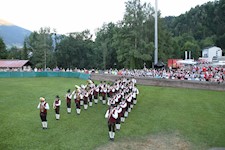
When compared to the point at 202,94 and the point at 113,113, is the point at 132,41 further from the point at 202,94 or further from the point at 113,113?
the point at 113,113

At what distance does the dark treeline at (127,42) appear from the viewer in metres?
55.9

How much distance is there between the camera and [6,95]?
2545 centimetres

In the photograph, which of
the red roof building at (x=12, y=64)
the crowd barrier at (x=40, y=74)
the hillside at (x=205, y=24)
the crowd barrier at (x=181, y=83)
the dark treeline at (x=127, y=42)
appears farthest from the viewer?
the hillside at (x=205, y=24)

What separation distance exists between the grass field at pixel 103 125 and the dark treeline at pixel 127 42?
32.9m

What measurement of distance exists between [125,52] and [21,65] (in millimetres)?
22943

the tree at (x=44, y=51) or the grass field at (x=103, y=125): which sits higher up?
the tree at (x=44, y=51)

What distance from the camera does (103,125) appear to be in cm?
1591

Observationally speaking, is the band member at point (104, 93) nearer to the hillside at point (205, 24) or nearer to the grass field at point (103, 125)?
the grass field at point (103, 125)

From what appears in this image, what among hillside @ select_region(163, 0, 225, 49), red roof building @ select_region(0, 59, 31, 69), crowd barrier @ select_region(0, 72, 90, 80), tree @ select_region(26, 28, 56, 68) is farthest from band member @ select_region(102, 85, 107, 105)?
hillside @ select_region(163, 0, 225, 49)

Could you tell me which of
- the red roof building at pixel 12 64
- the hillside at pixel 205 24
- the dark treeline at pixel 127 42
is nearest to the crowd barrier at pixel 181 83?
the dark treeline at pixel 127 42

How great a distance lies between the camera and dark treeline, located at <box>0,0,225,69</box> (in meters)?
55.9

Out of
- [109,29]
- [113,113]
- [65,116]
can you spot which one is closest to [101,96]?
[65,116]

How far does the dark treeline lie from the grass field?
3291 centimetres

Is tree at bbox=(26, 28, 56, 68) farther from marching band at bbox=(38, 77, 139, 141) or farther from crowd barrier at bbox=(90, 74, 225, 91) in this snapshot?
marching band at bbox=(38, 77, 139, 141)
